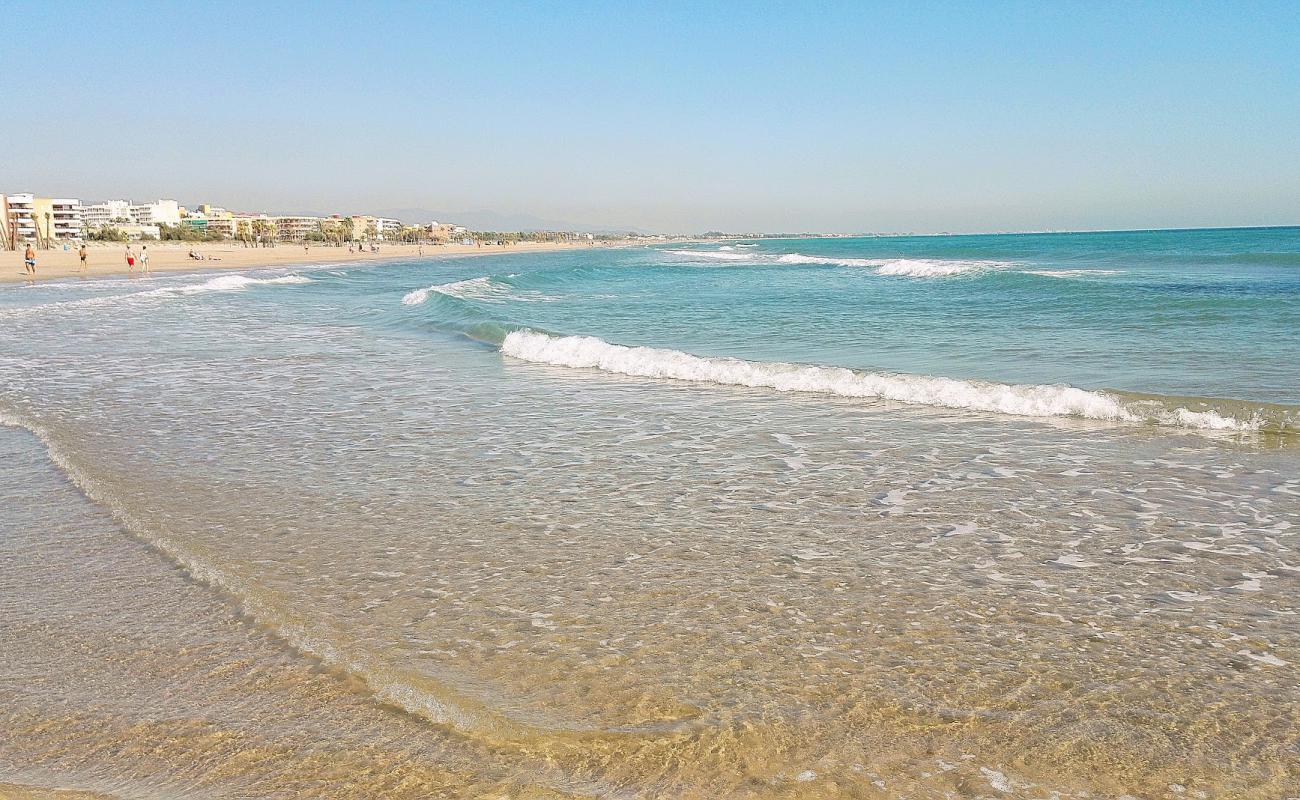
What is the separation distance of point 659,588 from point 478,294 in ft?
99.5

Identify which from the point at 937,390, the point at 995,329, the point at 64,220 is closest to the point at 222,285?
the point at 995,329

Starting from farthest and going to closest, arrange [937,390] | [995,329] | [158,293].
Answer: [158,293] < [995,329] < [937,390]

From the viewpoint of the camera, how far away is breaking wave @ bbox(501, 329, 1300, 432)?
332 inches

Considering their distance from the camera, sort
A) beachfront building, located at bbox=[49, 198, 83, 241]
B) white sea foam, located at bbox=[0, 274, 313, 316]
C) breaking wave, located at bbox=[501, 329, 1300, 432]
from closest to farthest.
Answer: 1. breaking wave, located at bbox=[501, 329, 1300, 432]
2. white sea foam, located at bbox=[0, 274, 313, 316]
3. beachfront building, located at bbox=[49, 198, 83, 241]

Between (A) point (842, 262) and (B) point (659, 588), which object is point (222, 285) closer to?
(B) point (659, 588)

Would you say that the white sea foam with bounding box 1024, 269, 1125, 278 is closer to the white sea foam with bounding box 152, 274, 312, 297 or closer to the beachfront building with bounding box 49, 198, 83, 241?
the white sea foam with bounding box 152, 274, 312, 297

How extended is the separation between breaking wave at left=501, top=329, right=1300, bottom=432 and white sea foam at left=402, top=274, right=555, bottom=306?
16.7 m

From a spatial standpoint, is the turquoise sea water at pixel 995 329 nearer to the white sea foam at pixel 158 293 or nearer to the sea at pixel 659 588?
the sea at pixel 659 588

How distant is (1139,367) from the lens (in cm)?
1207

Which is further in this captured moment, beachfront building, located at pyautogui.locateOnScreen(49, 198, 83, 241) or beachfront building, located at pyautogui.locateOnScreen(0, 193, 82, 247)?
beachfront building, located at pyautogui.locateOnScreen(49, 198, 83, 241)

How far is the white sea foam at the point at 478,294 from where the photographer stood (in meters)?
30.2

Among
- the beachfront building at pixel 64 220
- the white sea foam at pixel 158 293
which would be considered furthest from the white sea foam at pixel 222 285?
the beachfront building at pixel 64 220

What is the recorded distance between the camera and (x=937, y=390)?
999 cm

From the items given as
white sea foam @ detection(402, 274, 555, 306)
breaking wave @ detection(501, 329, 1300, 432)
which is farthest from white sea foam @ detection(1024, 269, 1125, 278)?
breaking wave @ detection(501, 329, 1300, 432)
